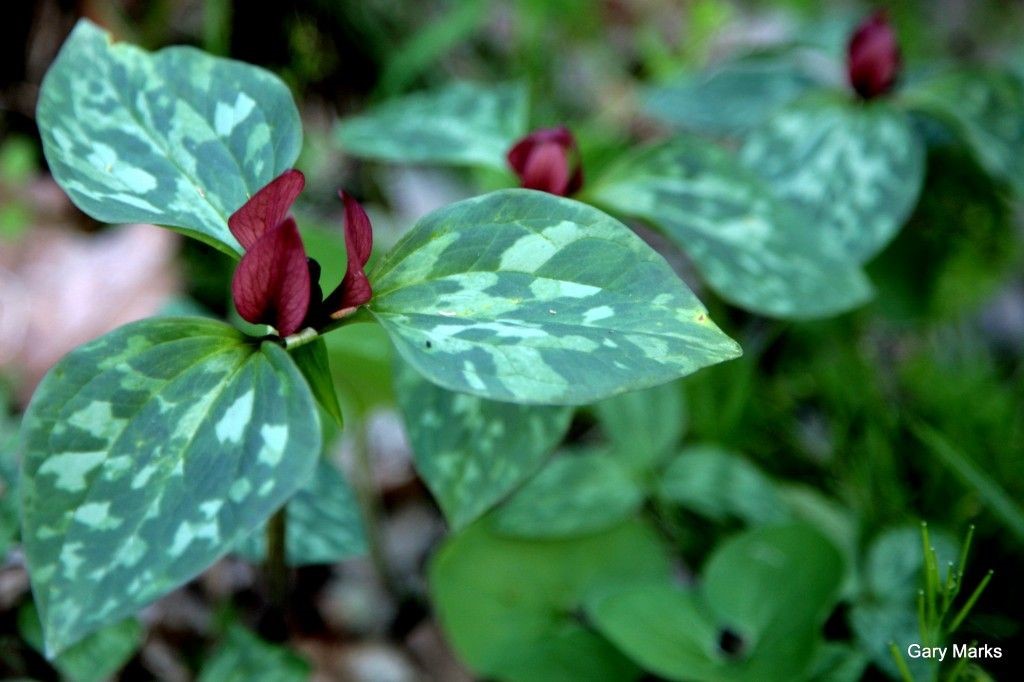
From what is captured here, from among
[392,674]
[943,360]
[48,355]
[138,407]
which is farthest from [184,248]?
[943,360]

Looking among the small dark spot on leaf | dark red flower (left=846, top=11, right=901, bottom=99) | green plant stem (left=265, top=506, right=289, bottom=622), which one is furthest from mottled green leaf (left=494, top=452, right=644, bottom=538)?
dark red flower (left=846, top=11, right=901, bottom=99)

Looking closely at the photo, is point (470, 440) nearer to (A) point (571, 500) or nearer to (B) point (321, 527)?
(B) point (321, 527)

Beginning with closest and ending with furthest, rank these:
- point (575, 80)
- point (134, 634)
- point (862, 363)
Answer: point (134, 634) → point (862, 363) → point (575, 80)

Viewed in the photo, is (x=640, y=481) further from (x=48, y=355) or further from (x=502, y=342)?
(x=48, y=355)

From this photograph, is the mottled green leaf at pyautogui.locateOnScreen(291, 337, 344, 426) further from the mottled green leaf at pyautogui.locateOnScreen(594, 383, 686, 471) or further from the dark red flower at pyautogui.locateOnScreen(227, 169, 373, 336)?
the mottled green leaf at pyautogui.locateOnScreen(594, 383, 686, 471)

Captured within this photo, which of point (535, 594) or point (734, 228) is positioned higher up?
point (734, 228)

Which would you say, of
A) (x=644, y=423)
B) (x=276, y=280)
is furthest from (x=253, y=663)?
(x=644, y=423)

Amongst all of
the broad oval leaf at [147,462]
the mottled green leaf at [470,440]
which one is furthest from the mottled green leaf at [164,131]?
the mottled green leaf at [470,440]
